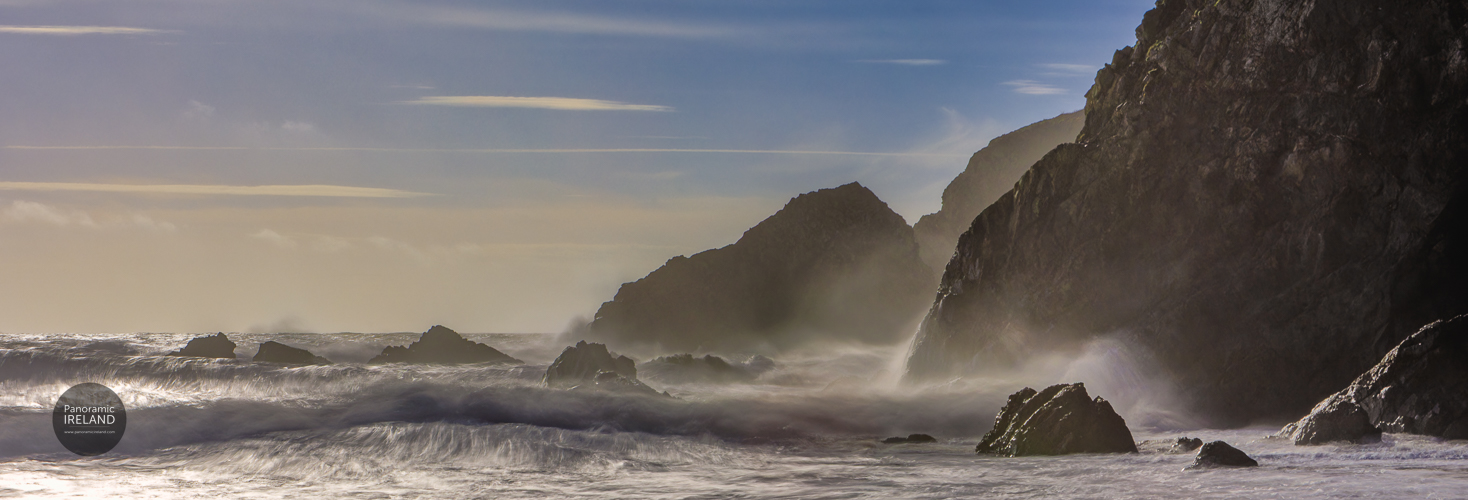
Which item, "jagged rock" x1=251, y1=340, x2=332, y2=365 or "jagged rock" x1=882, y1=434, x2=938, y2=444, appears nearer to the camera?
"jagged rock" x1=882, y1=434, x2=938, y2=444

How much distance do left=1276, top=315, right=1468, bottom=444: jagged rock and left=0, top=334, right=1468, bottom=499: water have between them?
1.85 feet

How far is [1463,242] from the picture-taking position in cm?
2398

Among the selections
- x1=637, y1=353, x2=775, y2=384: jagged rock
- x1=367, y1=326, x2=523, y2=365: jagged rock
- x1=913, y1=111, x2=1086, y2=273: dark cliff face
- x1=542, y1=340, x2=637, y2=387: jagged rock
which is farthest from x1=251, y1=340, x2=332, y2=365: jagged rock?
x1=913, y1=111, x2=1086, y2=273: dark cliff face

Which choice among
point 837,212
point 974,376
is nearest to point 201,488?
point 974,376

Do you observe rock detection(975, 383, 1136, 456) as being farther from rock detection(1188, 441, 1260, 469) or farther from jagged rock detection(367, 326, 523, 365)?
jagged rock detection(367, 326, 523, 365)

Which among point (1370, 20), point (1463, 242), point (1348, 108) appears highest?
point (1370, 20)

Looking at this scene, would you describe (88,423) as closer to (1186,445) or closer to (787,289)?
(1186,445)

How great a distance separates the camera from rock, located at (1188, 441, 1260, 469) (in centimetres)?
1552

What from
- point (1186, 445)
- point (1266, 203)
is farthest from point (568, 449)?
point (1266, 203)

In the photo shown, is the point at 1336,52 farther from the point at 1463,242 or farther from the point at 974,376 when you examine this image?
the point at 974,376

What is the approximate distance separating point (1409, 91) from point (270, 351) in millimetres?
39981

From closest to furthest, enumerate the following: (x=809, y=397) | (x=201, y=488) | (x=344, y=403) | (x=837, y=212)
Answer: (x=201, y=488)
(x=344, y=403)
(x=809, y=397)
(x=837, y=212)

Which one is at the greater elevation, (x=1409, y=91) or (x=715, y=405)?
(x=1409, y=91)

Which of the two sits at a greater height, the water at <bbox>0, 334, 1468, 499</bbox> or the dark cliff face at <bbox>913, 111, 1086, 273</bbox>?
the dark cliff face at <bbox>913, 111, 1086, 273</bbox>
